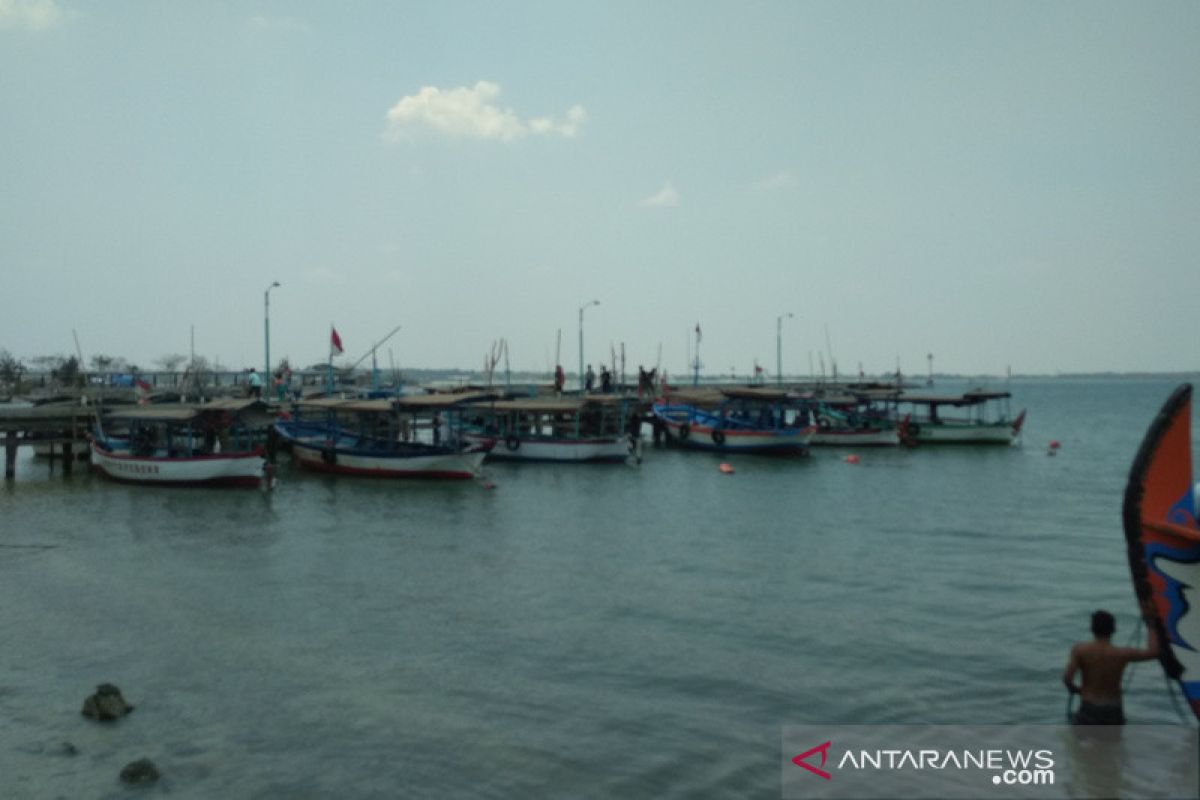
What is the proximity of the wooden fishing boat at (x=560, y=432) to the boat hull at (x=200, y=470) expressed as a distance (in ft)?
33.1

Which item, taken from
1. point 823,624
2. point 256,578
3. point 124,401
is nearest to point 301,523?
point 256,578

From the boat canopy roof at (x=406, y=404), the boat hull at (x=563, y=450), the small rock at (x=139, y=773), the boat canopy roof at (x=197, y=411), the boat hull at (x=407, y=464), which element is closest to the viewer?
the small rock at (x=139, y=773)

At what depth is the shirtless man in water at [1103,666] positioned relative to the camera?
8891mm

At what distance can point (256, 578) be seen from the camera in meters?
19.0

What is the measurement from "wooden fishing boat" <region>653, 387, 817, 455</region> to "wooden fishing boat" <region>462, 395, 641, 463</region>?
151 inches

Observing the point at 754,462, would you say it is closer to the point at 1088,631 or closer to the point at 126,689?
the point at 1088,631

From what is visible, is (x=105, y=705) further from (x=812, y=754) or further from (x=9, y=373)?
(x=9, y=373)

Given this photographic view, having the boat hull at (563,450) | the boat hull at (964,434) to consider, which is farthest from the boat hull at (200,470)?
the boat hull at (964,434)

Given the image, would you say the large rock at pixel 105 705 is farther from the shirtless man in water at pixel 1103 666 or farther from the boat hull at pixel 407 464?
the boat hull at pixel 407 464

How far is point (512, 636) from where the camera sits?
1484 centimetres

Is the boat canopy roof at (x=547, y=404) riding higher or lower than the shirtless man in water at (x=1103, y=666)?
higher

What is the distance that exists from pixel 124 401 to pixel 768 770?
46910 millimetres

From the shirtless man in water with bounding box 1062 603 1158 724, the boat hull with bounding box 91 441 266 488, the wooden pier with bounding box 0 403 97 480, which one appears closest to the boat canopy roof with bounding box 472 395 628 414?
the boat hull with bounding box 91 441 266 488

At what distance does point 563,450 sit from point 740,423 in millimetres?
11968
